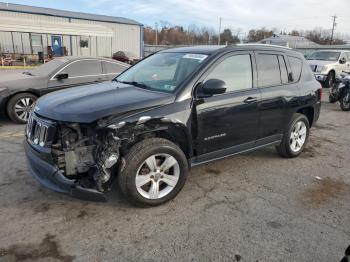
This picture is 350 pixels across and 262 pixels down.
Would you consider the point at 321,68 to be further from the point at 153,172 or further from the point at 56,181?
the point at 56,181

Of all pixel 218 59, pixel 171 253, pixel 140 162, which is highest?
A: pixel 218 59

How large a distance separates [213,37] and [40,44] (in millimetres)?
55172

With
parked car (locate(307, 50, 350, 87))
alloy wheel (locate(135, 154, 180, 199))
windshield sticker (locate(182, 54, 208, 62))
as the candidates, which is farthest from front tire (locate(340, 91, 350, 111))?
alloy wheel (locate(135, 154, 180, 199))

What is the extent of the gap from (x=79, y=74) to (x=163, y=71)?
13.9 feet

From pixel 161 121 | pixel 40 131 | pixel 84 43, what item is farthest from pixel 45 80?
pixel 84 43

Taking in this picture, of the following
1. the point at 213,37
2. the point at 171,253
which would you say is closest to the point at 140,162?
the point at 171,253

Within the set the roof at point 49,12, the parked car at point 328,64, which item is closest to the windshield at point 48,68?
the parked car at point 328,64

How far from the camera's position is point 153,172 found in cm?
370

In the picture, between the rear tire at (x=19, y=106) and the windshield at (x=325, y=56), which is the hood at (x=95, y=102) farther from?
the windshield at (x=325, y=56)

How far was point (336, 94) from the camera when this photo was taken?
11203 mm

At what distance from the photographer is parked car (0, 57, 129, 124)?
7316mm

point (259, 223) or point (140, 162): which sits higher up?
point (140, 162)

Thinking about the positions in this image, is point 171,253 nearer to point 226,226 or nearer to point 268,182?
point 226,226

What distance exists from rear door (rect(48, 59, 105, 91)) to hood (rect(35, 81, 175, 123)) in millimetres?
3857
